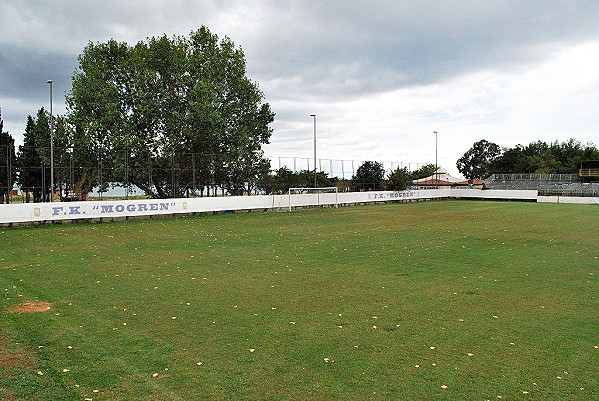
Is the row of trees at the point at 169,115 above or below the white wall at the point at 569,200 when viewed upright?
above

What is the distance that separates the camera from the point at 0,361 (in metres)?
5.73

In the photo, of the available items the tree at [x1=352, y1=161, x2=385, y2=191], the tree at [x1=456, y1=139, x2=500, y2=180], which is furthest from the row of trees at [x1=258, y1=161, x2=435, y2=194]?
the tree at [x1=456, y1=139, x2=500, y2=180]

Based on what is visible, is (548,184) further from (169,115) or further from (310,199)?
(169,115)

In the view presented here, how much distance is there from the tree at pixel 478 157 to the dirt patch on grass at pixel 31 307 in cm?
13730

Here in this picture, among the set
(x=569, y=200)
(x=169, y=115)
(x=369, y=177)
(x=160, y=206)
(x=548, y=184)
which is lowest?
(x=569, y=200)

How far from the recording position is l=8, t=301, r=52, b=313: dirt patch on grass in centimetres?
805

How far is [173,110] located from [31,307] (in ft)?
119

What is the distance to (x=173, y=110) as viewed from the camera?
140 feet

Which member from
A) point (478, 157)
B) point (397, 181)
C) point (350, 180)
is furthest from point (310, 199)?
point (478, 157)

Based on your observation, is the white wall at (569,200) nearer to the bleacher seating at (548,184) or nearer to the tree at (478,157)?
the bleacher seating at (548,184)

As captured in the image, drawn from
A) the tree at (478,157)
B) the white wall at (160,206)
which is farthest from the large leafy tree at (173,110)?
the tree at (478,157)

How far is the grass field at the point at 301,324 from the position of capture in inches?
203

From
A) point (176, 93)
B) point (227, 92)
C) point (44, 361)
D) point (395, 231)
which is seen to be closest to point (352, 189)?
point (227, 92)

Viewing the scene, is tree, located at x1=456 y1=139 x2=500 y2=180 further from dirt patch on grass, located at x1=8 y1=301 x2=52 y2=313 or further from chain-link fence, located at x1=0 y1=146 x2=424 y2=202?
dirt patch on grass, located at x1=8 y1=301 x2=52 y2=313
